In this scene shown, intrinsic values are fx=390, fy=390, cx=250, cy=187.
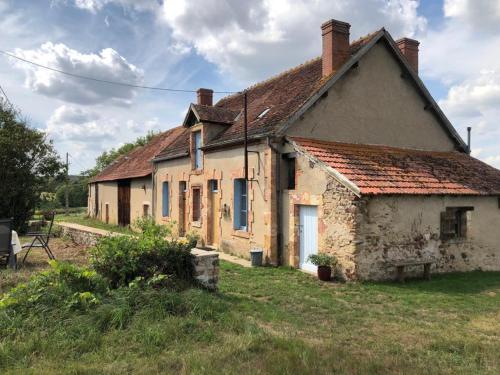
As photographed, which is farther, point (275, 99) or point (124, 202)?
point (124, 202)

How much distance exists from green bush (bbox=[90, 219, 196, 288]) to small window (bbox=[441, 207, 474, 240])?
23.8 ft

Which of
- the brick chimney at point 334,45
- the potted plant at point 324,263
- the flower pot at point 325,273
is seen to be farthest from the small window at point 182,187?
the flower pot at point 325,273

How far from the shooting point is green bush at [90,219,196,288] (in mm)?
6305

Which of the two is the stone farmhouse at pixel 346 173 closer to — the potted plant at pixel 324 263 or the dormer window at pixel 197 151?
the dormer window at pixel 197 151

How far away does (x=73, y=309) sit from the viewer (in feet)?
17.6

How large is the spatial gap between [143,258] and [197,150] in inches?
388

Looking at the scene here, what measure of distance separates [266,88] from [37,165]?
409 inches

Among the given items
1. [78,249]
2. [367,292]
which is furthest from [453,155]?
[78,249]

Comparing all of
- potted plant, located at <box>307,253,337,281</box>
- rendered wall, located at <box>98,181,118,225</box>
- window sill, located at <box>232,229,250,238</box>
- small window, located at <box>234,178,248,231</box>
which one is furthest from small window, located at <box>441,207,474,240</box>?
rendered wall, located at <box>98,181,118,225</box>

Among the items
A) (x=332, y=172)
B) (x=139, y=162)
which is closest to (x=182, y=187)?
(x=139, y=162)

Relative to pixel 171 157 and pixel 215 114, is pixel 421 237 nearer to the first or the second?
pixel 215 114

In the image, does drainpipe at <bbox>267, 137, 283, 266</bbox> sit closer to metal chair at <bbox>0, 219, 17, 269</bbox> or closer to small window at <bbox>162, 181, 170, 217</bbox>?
metal chair at <bbox>0, 219, 17, 269</bbox>

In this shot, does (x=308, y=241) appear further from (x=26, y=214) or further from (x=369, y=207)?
(x=26, y=214)

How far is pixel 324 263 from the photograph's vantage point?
9484mm
